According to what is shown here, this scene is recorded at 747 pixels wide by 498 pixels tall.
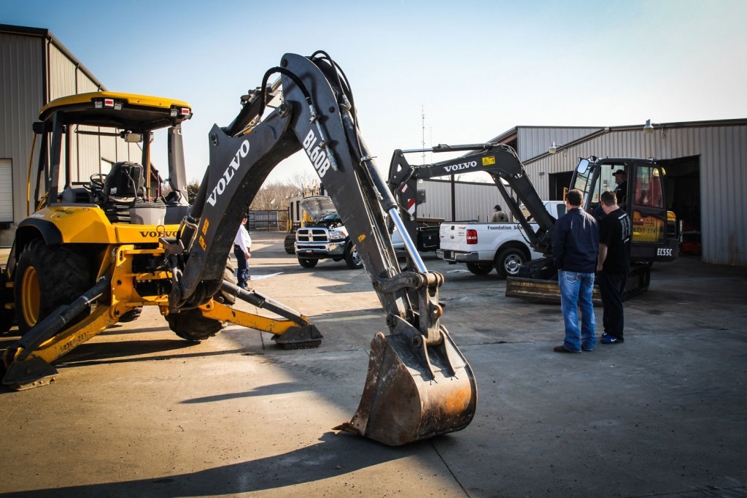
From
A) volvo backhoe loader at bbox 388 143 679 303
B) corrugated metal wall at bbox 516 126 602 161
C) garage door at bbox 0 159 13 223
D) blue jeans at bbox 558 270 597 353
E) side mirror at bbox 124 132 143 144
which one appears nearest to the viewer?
blue jeans at bbox 558 270 597 353

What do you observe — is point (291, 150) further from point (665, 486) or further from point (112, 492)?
point (665, 486)

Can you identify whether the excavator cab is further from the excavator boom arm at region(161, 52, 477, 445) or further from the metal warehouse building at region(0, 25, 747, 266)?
the excavator boom arm at region(161, 52, 477, 445)

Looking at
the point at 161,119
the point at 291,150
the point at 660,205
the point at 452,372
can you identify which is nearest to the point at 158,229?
the point at 161,119

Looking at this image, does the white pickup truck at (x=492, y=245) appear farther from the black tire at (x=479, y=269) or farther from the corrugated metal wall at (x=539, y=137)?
the corrugated metal wall at (x=539, y=137)

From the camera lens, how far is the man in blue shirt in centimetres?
767

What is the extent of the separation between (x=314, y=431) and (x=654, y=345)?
16.8ft

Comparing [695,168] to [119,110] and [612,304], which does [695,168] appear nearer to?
[612,304]

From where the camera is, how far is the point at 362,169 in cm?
474

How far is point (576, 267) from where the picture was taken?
25.2ft

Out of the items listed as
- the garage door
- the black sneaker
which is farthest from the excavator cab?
the garage door

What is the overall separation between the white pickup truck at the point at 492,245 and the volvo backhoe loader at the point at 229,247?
826cm

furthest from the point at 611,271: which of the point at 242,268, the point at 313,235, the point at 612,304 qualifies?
the point at 313,235

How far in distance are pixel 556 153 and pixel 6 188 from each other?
23.2 m

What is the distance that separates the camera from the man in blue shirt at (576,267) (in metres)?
7.67
